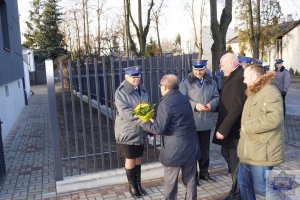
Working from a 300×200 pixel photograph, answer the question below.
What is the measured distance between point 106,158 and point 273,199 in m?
3.87

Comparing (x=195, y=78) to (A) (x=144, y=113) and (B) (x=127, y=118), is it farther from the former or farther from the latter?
(A) (x=144, y=113)

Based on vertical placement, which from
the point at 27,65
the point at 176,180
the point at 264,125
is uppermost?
the point at 27,65

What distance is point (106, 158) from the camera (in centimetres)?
685

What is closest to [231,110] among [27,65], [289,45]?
[27,65]

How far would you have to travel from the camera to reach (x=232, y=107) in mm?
4152

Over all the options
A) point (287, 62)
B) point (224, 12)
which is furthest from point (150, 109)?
point (287, 62)

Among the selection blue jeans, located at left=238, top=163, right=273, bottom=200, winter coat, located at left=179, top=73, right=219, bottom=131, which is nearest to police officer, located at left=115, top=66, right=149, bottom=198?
winter coat, located at left=179, top=73, right=219, bottom=131

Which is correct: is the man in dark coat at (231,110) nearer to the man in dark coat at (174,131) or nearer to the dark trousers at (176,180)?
the man in dark coat at (174,131)

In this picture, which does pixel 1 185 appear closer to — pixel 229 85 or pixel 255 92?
pixel 229 85

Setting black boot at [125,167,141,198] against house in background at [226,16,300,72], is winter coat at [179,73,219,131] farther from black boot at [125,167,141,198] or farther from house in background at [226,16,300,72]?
house in background at [226,16,300,72]

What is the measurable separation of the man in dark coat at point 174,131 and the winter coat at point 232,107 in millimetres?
473

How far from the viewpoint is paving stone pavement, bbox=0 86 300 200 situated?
4984 millimetres

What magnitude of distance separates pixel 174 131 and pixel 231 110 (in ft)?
2.74

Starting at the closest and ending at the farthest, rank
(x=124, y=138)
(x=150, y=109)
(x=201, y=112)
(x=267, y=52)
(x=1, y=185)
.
A: (x=150, y=109), (x=124, y=138), (x=201, y=112), (x=1, y=185), (x=267, y=52)
